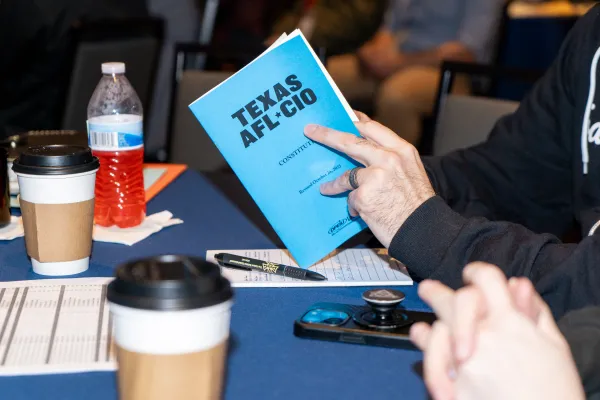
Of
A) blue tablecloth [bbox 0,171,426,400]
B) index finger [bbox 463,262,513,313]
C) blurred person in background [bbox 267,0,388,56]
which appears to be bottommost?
blurred person in background [bbox 267,0,388,56]

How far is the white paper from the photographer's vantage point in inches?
35.5

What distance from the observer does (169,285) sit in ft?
2.23

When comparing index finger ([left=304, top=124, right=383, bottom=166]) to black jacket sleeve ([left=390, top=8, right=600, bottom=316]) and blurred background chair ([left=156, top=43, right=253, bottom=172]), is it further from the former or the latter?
blurred background chair ([left=156, top=43, right=253, bottom=172])

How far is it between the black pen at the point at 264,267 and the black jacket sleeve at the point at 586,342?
1.39ft

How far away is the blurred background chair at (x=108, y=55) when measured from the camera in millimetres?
2369

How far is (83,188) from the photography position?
1.16m

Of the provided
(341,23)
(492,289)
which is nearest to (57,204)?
(492,289)

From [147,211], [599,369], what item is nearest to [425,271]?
[599,369]

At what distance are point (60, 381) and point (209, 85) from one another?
1.53 metres

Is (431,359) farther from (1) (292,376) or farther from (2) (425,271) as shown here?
(2) (425,271)

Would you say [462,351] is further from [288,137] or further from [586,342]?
[288,137]

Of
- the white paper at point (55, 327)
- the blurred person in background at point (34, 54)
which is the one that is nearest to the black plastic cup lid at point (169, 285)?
the white paper at point (55, 327)

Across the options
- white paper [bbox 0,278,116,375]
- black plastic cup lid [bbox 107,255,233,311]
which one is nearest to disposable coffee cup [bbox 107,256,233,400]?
black plastic cup lid [bbox 107,255,233,311]

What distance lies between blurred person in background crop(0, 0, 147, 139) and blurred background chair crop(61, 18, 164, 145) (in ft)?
0.73
